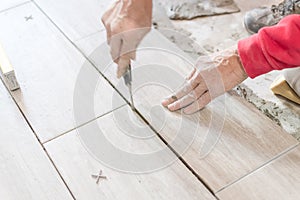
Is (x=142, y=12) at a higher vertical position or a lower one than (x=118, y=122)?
higher

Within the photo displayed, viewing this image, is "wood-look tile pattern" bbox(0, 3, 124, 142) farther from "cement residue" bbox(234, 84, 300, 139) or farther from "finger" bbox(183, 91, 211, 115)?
"cement residue" bbox(234, 84, 300, 139)

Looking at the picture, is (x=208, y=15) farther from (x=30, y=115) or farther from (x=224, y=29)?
(x=30, y=115)

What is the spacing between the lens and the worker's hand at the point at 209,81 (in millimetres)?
1217

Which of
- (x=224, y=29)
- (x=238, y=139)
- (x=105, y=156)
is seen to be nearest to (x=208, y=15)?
(x=224, y=29)

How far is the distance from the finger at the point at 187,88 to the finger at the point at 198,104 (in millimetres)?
38

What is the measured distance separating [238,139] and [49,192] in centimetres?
53

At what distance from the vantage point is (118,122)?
129cm

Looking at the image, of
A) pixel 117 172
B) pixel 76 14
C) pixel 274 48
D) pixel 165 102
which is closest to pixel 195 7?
pixel 76 14

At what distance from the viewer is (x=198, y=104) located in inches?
50.6

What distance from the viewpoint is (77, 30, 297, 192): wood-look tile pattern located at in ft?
3.88

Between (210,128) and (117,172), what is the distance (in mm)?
294

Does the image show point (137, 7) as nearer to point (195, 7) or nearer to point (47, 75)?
point (47, 75)

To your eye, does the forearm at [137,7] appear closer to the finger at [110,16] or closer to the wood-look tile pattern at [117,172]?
the finger at [110,16]

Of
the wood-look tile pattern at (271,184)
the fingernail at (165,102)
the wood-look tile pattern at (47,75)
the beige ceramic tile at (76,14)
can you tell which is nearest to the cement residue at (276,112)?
the wood-look tile pattern at (271,184)
